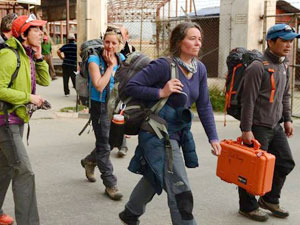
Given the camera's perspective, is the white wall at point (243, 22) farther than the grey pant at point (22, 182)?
Yes

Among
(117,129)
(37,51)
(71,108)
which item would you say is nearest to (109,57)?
(37,51)

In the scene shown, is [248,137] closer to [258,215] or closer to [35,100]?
[258,215]

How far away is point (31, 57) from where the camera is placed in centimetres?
375

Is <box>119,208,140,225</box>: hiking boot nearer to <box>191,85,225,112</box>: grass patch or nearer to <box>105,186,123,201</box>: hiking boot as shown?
<box>105,186,123,201</box>: hiking boot

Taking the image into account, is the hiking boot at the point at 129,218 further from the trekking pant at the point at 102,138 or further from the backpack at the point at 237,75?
the backpack at the point at 237,75

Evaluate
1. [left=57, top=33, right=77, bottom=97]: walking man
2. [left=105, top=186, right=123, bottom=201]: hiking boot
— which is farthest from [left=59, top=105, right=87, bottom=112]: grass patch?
[left=105, top=186, right=123, bottom=201]: hiking boot

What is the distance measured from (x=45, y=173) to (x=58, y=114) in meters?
4.55

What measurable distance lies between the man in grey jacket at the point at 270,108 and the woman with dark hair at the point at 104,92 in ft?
4.46

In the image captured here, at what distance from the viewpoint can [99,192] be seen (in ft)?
16.8

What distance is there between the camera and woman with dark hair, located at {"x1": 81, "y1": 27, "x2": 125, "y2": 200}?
4.65 meters

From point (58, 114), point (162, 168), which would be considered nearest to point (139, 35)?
point (58, 114)

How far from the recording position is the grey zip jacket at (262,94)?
160 inches

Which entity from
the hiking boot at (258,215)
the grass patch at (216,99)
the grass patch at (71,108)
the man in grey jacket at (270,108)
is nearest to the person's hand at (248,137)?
the man in grey jacket at (270,108)

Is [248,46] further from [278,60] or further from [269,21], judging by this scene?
[278,60]
